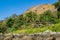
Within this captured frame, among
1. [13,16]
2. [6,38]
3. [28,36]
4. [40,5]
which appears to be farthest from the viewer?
[40,5]

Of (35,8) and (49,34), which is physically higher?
(35,8)

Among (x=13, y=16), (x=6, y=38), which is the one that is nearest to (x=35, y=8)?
(x=13, y=16)

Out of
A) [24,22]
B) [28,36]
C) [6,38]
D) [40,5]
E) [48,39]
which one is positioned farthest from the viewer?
[40,5]

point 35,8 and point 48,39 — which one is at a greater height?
point 35,8

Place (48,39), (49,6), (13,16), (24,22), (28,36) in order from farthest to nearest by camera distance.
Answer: (49,6) → (13,16) → (24,22) → (28,36) → (48,39)

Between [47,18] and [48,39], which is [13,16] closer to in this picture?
[47,18]

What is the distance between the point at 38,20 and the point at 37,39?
Result: 13.6 m

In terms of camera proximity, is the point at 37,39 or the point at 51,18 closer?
the point at 37,39

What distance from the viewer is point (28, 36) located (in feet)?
19.7

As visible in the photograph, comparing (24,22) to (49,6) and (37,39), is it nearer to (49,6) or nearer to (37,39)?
(49,6)

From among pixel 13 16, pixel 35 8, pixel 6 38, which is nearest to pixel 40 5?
pixel 35 8

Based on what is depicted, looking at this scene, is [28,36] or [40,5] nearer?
[28,36]

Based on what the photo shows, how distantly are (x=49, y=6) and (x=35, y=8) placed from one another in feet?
6.46

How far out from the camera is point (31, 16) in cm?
2009
